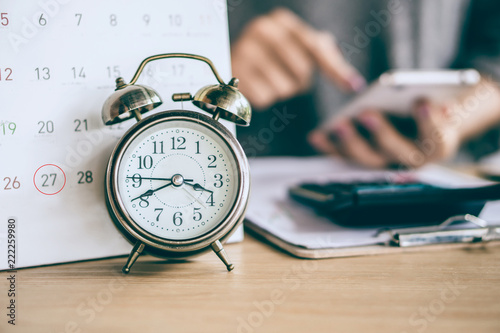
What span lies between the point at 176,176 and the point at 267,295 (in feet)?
0.71

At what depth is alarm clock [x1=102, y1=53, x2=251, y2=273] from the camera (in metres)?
0.60

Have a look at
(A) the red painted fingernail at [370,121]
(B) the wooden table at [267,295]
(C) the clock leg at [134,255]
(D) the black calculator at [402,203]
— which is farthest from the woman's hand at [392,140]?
(C) the clock leg at [134,255]

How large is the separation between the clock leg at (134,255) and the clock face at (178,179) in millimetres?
25

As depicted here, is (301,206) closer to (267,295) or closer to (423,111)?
(267,295)

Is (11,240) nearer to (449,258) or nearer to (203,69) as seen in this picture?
(203,69)

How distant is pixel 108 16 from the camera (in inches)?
26.7

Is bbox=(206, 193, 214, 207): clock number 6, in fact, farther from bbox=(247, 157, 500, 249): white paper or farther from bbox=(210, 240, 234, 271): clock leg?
bbox=(247, 157, 500, 249): white paper

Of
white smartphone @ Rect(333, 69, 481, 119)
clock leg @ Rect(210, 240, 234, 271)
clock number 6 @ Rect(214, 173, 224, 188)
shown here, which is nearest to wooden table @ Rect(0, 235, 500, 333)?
clock leg @ Rect(210, 240, 234, 271)

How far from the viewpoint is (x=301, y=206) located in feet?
3.12

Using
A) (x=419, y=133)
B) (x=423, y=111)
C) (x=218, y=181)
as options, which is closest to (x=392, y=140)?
(x=419, y=133)

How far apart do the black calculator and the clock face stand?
9.6 inches

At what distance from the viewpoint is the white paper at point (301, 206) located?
0.72 m

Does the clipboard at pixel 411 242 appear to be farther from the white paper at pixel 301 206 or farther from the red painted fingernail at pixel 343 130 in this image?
the red painted fingernail at pixel 343 130

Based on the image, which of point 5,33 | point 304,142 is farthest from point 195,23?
point 304,142
